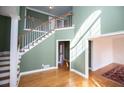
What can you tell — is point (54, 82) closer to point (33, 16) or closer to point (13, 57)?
point (13, 57)

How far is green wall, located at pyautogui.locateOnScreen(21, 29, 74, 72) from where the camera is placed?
5.34m

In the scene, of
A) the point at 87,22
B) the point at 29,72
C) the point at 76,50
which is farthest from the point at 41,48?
the point at 87,22

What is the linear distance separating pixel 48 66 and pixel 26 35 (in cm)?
208

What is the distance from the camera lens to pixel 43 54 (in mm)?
6102

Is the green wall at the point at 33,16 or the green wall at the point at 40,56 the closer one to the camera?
the green wall at the point at 40,56

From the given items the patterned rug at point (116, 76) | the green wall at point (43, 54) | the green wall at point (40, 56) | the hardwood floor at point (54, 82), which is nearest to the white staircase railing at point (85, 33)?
the green wall at point (43, 54)

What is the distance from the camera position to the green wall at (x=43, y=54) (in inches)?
210

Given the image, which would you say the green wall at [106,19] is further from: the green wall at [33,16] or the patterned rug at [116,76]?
the green wall at [33,16]

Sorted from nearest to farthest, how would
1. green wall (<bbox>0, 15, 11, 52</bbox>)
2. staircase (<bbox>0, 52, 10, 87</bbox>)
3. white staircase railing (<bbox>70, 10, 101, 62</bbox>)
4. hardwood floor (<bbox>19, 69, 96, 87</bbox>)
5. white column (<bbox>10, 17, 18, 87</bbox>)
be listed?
white column (<bbox>10, 17, 18, 87</bbox>), staircase (<bbox>0, 52, 10, 87</bbox>), hardwood floor (<bbox>19, 69, 96, 87</bbox>), white staircase railing (<bbox>70, 10, 101, 62</bbox>), green wall (<bbox>0, 15, 11, 52</bbox>)

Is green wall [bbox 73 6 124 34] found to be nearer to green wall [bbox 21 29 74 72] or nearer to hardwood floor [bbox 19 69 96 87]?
hardwood floor [bbox 19 69 96 87]

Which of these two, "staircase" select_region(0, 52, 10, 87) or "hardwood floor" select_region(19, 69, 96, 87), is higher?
"staircase" select_region(0, 52, 10, 87)

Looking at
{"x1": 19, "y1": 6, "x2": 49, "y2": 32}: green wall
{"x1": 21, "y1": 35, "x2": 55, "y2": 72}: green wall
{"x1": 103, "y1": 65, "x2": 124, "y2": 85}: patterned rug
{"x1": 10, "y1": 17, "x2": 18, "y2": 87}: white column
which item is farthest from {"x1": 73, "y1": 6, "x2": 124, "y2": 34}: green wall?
{"x1": 19, "y1": 6, "x2": 49, "y2": 32}: green wall

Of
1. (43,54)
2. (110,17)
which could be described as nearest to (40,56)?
(43,54)

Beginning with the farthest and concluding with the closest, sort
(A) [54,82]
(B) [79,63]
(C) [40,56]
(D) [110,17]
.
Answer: (C) [40,56]
(B) [79,63]
(A) [54,82]
(D) [110,17]
